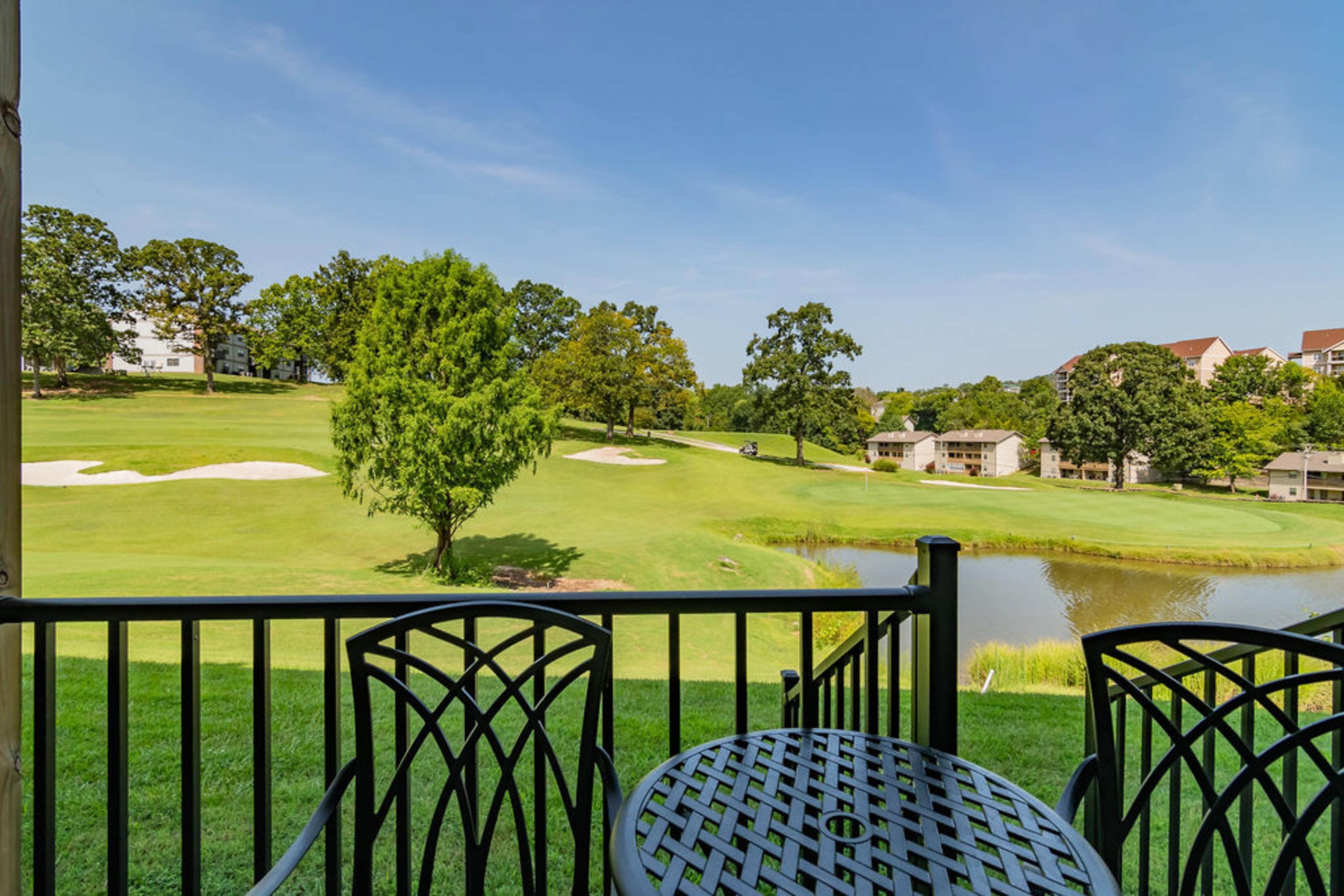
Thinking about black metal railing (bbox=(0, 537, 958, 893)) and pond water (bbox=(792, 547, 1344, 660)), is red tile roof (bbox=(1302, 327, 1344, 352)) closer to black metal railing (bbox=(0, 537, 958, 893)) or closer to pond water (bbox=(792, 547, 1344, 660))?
pond water (bbox=(792, 547, 1344, 660))

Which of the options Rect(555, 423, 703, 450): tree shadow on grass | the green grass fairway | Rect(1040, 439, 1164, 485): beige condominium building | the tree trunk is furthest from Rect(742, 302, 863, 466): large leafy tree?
the tree trunk

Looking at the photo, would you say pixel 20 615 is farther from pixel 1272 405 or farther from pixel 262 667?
pixel 1272 405

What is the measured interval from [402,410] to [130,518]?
5.26 meters

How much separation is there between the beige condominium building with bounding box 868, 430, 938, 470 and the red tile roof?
1190 cm

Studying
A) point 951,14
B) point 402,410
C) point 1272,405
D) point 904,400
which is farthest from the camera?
point 904,400

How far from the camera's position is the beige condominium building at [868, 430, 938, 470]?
2186cm

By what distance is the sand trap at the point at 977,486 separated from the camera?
631 inches

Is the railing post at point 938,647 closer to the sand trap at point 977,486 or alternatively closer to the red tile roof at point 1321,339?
the sand trap at point 977,486

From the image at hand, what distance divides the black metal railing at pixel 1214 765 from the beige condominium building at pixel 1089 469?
59.8 ft

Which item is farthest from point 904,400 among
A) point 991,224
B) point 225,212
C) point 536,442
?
point 225,212

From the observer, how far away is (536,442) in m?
9.52

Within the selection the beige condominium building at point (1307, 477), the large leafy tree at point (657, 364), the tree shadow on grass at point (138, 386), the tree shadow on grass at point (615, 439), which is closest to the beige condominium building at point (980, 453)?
the beige condominium building at point (1307, 477)

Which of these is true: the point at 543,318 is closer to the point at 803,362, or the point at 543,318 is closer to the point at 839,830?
the point at 803,362

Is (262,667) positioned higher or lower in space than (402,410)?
lower
